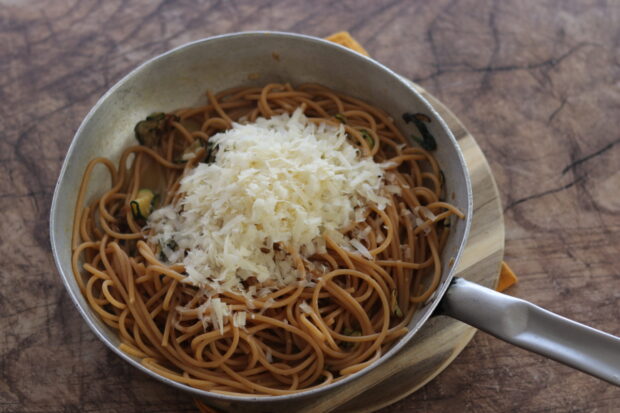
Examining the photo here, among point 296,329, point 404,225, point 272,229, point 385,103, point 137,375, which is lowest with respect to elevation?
point 137,375

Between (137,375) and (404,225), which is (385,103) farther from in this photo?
(137,375)

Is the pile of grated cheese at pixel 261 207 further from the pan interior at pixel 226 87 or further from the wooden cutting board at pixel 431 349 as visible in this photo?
the wooden cutting board at pixel 431 349

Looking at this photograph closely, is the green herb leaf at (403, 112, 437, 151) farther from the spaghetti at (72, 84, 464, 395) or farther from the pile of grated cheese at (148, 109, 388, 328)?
the pile of grated cheese at (148, 109, 388, 328)

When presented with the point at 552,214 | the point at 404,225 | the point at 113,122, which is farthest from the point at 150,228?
the point at 552,214

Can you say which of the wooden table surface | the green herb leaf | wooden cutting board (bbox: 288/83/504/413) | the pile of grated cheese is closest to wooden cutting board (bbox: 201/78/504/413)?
wooden cutting board (bbox: 288/83/504/413)

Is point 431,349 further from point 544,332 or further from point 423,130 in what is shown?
point 423,130
